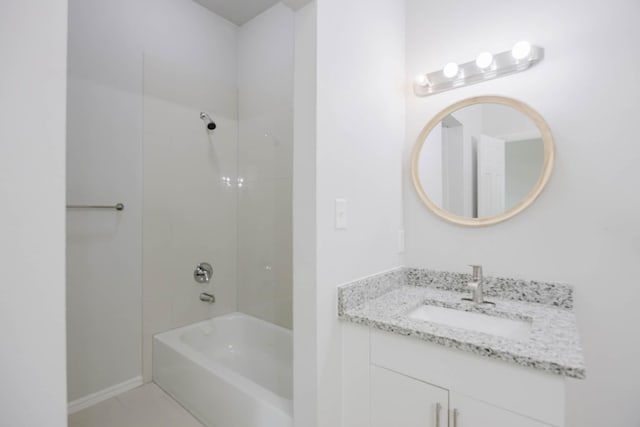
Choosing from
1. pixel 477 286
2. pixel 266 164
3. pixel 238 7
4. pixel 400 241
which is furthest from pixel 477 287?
pixel 238 7

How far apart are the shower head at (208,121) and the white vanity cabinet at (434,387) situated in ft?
6.23

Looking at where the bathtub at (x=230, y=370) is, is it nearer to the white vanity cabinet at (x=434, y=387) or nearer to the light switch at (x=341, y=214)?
the white vanity cabinet at (x=434, y=387)

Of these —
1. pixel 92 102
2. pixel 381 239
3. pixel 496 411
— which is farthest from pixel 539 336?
pixel 92 102

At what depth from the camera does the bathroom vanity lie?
3.06ft

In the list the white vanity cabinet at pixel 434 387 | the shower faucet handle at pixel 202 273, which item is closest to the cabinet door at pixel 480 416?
the white vanity cabinet at pixel 434 387

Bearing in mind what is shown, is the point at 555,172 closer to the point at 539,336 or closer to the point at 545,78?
the point at 545,78

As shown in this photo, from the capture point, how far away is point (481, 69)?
1.55 meters

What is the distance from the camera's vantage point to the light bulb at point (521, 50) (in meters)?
1.39

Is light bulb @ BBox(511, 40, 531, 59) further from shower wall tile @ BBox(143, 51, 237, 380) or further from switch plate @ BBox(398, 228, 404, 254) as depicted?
shower wall tile @ BBox(143, 51, 237, 380)

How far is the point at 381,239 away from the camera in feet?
5.29

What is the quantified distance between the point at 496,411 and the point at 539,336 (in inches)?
11.9

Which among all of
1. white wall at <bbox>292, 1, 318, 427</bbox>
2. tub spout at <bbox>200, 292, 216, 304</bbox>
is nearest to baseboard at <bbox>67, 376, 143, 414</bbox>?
tub spout at <bbox>200, 292, 216, 304</bbox>

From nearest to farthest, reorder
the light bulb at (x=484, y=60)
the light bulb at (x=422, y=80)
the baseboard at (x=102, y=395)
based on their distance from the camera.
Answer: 1. the light bulb at (x=484, y=60)
2. the light bulb at (x=422, y=80)
3. the baseboard at (x=102, y=395)

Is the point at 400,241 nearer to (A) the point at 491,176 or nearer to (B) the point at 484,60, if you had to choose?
(A) the point at 491,176
